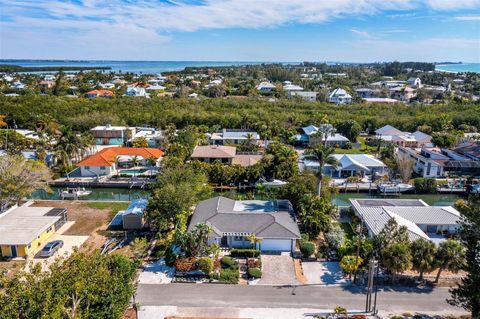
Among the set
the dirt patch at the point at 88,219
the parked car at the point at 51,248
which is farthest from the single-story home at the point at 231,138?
the parked car at the point at 51,248

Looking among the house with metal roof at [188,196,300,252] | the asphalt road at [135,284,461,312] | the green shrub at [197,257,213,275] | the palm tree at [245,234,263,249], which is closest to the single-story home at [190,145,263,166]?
the house with metal roof at [188,196,300,252]

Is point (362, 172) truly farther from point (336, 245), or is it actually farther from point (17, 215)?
point (17, 215)

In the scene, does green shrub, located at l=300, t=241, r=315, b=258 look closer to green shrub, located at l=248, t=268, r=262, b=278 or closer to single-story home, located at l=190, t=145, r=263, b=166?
green shrub, located at l=248, t=268, r=262, b=278

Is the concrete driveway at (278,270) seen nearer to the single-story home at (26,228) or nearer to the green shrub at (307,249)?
the green shrub at (307,249)

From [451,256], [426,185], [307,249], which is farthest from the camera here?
[426,185]

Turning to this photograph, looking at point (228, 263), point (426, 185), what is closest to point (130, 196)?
point (228, 263)

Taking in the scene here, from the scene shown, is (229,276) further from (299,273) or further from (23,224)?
(23,224)

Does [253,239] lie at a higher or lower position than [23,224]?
higher
